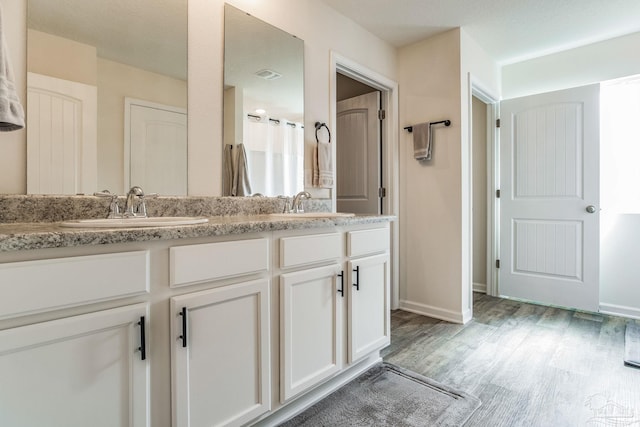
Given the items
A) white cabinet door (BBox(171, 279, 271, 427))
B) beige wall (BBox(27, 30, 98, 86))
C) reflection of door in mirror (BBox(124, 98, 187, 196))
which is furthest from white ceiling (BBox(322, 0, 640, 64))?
white cabinet door (BBox(171, 279, 271, 427))

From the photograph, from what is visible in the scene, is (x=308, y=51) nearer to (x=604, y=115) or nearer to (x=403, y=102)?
(x=403, y=102)

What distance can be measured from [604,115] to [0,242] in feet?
13.2

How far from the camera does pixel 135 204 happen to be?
147 centimetres

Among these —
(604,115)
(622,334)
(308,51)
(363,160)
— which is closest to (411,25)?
(308,51)

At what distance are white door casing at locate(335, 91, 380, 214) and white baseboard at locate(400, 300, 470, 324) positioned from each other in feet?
2.99

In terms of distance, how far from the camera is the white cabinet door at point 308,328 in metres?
1.38

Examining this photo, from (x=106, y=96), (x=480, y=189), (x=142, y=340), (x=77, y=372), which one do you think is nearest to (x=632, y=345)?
(x=480, y=189)

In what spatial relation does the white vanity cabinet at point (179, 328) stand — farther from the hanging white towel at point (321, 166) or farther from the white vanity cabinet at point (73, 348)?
the hanging white towel at point (321, 166)

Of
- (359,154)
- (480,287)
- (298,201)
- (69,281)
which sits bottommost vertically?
→ (480,287)

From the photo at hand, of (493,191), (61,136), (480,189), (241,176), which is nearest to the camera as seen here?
(61,136)

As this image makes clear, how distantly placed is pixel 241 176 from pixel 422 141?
1.66 metres

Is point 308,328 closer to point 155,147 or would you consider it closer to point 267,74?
point 155,147

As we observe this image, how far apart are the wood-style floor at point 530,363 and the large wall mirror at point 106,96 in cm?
180

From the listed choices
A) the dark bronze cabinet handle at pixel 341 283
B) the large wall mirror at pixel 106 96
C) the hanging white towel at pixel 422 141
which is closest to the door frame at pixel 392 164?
the hanging white towel at pixel 422 141
